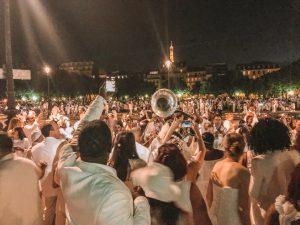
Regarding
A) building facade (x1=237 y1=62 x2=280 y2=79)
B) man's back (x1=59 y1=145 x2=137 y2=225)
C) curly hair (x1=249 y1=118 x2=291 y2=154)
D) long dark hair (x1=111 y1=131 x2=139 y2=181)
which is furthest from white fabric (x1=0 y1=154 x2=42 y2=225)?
building facade (x1=237 y1=62 x2=280 y2=79)

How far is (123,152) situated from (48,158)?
6.70 feet

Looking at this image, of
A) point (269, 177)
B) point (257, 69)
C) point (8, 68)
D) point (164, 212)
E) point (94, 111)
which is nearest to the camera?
point (164, 212)

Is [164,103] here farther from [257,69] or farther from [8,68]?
[257,69]

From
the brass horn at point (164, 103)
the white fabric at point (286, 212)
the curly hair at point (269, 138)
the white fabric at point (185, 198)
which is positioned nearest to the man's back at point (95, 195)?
the white fabric at point (185, 198)

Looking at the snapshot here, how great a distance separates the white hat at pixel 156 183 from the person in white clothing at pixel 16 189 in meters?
1.87

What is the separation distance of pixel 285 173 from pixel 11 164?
2893 millimetres

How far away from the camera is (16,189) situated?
3.98 metres

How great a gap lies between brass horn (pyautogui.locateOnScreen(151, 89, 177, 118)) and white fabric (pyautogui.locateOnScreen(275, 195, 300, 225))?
431 centimetres

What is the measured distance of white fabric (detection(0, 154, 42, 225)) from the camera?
3930mm

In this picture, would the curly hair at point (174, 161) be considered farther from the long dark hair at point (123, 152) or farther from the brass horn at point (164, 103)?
the brass horn at point (164, 103)

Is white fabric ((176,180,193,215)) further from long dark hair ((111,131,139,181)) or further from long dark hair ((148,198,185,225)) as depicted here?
long dark hair ((111,131,139,181))

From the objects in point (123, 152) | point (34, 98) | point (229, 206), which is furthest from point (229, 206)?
point (34, 98)

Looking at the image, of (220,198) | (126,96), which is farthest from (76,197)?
(126,96)

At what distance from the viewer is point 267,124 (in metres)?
4.07
